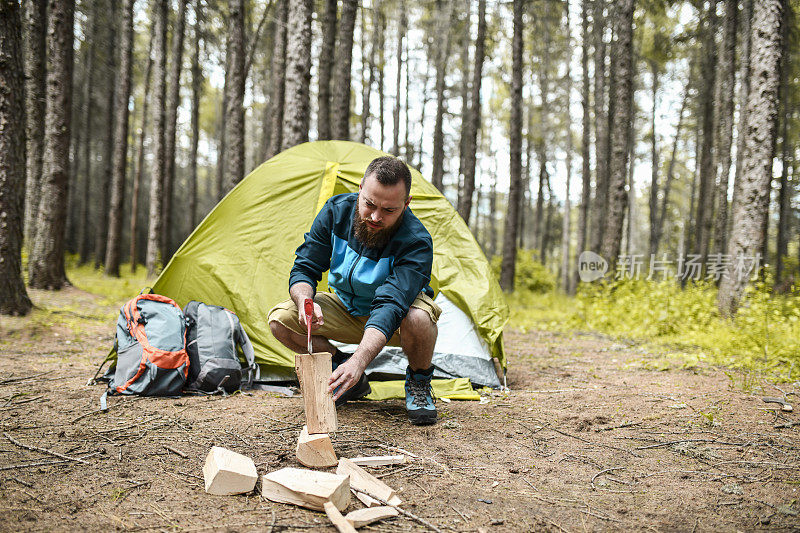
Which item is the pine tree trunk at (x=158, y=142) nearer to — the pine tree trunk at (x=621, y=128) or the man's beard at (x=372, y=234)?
the pine tree trunk at (x=621, y=128)

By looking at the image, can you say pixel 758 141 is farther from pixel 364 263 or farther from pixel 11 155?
pixel 11 155

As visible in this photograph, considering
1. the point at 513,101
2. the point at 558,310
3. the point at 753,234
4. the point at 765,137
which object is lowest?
the point at 558,310

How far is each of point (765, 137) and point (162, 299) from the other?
6666mm

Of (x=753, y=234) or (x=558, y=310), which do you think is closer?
(x=753, y=234)

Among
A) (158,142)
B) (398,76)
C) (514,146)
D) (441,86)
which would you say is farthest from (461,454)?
(398,76)

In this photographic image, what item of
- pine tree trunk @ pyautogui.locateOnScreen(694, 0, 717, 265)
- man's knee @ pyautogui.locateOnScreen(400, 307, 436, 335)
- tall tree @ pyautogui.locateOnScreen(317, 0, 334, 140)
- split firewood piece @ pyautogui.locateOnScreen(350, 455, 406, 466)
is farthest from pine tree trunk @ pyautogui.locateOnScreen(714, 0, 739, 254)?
split firewood piece @ pyautogui.locateOnScreen(350, 455, 406, 466)

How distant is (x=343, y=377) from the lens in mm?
2156

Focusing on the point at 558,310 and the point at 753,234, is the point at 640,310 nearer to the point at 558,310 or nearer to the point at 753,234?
the point at 753,234

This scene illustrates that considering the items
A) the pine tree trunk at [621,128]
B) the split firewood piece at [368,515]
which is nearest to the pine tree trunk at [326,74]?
A: the pine tree trunk at [621,128]

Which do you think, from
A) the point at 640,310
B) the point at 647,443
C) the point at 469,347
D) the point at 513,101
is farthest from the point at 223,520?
the point at 513,101

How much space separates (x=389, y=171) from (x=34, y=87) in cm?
720

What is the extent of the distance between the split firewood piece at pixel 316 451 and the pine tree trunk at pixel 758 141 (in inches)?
233

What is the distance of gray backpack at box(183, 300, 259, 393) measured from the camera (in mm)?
3355

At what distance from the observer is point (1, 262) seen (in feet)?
15.6
